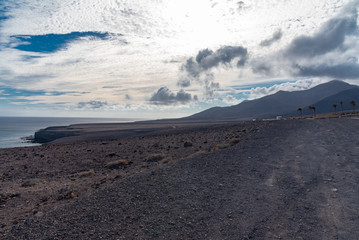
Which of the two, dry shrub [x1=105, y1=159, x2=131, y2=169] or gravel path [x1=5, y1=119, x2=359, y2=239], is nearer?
gravel path [x1=5, y1=119, x2=359, y2=239]

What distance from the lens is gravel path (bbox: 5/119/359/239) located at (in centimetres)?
603

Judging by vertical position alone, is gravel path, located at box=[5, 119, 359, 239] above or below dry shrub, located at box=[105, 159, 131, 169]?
above

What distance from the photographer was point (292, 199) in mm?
7680

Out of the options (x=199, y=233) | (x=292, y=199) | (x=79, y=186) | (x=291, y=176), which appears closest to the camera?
(x=199, y=233)

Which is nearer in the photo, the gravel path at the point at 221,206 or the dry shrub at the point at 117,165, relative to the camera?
the gravel path at the point at 221,206

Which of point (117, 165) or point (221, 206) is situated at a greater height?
point (221, 206)

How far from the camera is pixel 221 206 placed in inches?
288

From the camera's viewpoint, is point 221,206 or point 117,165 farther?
point 117,165

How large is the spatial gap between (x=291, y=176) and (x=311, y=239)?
4701 millimetres

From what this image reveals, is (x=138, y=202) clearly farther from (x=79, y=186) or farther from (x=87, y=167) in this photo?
(x=87, y=167)

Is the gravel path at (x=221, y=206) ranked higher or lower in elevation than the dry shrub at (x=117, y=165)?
higher

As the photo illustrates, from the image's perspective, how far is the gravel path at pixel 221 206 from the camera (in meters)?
6.03

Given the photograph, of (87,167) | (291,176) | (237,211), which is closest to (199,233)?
(237,211)

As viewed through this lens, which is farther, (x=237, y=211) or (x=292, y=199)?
(x=292, y=199)
